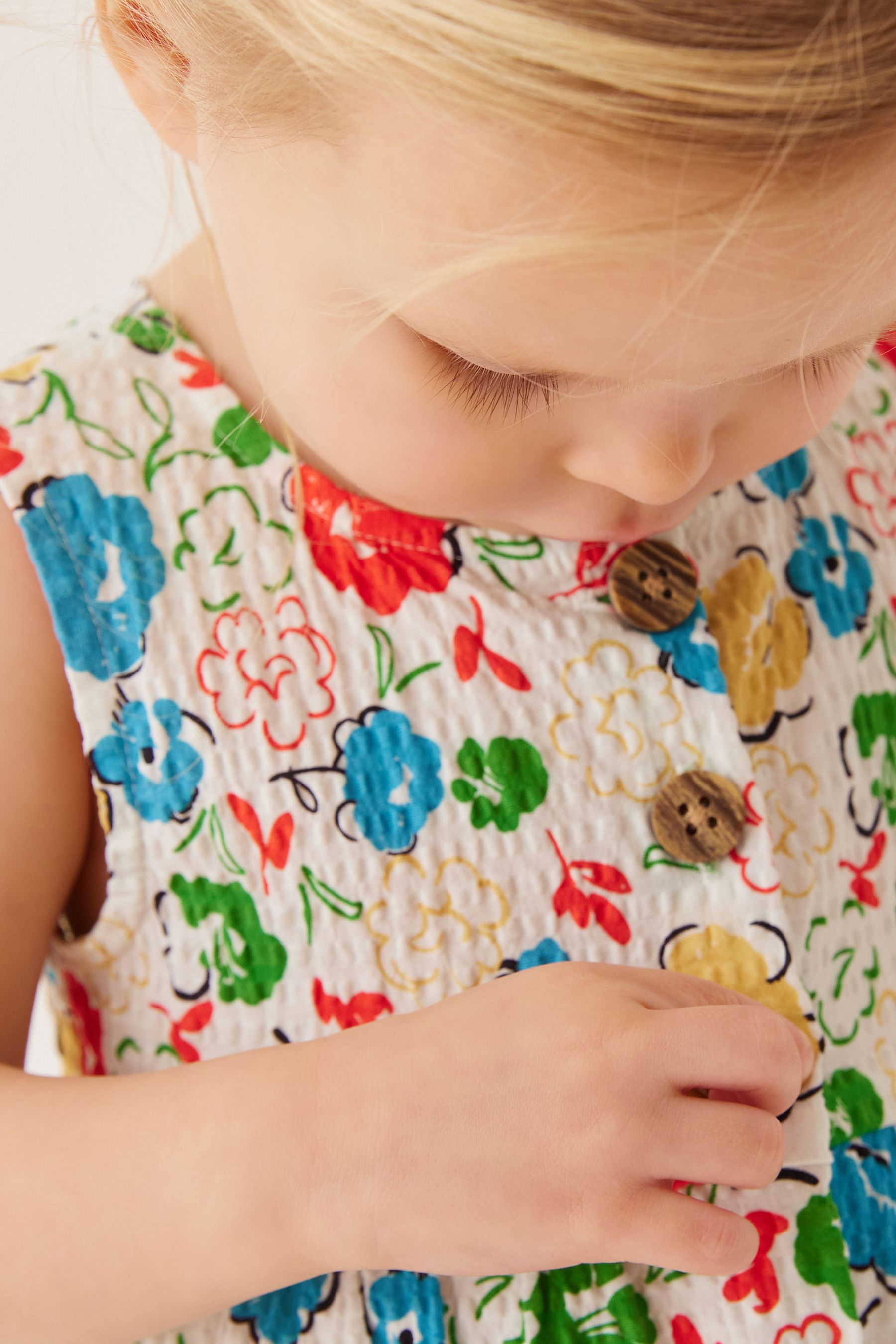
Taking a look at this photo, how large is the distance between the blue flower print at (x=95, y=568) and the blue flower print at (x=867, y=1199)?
0.40 metres

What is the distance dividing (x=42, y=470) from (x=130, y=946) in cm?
22

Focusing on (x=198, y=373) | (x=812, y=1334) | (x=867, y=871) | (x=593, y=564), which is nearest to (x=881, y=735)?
(x=867, y=871)

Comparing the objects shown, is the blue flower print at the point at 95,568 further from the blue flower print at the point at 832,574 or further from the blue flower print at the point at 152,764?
the blue flower print at the point at 832,574

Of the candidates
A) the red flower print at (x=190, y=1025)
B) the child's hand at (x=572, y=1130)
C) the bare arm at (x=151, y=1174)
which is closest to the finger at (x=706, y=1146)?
the child's hand at (x=572, y=1130)

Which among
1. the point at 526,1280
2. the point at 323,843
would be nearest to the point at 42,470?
the point at 323,843

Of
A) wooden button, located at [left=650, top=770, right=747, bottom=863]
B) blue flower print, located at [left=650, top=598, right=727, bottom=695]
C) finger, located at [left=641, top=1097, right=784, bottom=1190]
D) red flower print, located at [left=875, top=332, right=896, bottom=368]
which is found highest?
red flower print, located at [left=875, top=332, right=896, bottom=368]

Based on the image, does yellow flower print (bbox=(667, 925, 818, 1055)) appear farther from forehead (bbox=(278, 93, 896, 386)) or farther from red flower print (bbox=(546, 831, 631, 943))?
forehead (bbox=(278, 93, 896, 386))

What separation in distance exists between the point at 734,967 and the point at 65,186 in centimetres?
65

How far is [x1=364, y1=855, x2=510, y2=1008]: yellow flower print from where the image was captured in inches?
21.1

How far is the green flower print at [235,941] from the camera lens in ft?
1.73

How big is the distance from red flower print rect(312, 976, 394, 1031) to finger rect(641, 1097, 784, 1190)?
0.49ft

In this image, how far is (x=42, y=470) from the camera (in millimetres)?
541

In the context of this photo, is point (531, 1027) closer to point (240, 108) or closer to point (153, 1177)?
point (153, 1177)

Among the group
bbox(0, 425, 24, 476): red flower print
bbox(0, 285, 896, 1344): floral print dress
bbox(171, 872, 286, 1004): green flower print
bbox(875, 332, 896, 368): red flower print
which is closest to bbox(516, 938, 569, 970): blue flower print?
bbox(0, 285, 896, 1344): floral print dress
